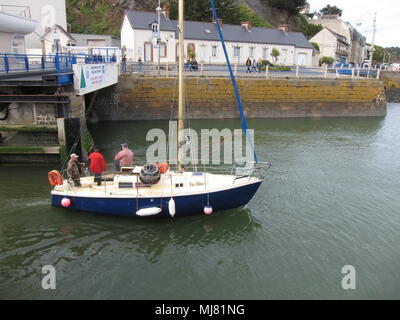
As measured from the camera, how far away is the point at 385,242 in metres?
10.7

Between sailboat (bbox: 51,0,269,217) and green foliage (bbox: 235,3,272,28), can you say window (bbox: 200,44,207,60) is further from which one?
sailboat (bbox: 51,0,269,217)

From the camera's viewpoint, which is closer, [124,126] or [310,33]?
[124,126]

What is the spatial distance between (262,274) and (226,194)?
118 inches

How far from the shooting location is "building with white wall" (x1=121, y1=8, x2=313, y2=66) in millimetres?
40062

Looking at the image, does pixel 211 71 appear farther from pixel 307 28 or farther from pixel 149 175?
pixel 307 28

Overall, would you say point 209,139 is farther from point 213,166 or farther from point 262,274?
point 262,274

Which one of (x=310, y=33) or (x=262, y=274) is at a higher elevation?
(x=310, y=33)

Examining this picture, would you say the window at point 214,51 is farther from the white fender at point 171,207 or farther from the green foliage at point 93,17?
the white fender at point 171,207

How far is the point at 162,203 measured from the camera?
10.9 meters

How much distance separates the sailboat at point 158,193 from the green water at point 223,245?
478 mm

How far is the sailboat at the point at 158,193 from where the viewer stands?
10.9 m

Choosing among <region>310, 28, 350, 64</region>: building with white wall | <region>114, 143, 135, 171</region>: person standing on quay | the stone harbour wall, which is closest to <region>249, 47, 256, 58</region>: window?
the stone harbour wall
